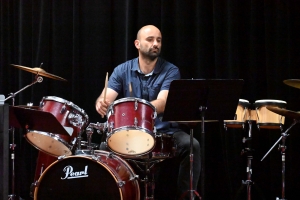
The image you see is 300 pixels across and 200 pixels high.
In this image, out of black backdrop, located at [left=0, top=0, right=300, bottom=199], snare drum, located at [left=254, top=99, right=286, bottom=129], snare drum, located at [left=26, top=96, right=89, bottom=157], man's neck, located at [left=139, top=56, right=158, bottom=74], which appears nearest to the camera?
snare drum, located at [left=26, top=96, right=89, bottom=157]

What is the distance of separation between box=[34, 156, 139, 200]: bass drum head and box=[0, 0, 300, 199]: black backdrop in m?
1.25

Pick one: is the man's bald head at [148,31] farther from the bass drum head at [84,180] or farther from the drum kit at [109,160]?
the bass drum head at [84,180]

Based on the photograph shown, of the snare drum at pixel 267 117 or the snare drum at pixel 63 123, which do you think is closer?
the snare drum at pixel 63 123

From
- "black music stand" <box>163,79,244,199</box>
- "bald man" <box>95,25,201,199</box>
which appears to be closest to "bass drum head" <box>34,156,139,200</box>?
"black music stand" <box>163,79,244,199</box>

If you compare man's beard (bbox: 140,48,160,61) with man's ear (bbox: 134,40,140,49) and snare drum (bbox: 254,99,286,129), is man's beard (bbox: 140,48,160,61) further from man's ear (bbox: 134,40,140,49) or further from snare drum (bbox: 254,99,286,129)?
snare drum (bbox: 254,99,286,129)

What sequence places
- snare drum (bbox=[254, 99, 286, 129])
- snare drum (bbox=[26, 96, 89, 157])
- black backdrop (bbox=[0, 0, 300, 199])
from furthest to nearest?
black backdrop (bbox=[0, 0, 300, 199]) < snare drum (bbox=[254, 99, 286, 129]) < snare drum (bbox=[26, 96, 89, 157])

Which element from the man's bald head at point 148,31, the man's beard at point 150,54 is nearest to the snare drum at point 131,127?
the man's beard at point 150,54

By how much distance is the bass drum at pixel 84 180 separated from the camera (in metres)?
3.37

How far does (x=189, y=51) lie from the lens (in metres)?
4.52

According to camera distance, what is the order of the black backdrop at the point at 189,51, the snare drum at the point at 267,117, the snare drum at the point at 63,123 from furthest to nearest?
1. the black backdrop at the point at 189,51
2. the snare drum at the point at 267,117
3. the snare drum at the point at 63,123

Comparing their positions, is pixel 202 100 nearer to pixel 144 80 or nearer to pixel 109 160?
pixel 109 160

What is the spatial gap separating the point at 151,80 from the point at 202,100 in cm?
108

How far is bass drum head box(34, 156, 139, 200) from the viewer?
3.37 meters

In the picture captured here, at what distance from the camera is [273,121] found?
396cm
